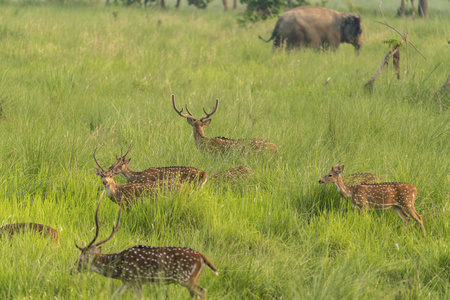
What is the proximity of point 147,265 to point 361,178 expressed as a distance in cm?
274

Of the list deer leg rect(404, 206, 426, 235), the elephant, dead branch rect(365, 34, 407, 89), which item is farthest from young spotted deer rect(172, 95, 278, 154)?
the elephant

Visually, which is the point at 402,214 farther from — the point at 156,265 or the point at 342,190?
the point at 156,265

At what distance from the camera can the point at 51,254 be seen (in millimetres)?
3980

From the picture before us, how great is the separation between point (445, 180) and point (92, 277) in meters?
3.46

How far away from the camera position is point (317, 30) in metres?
16.0

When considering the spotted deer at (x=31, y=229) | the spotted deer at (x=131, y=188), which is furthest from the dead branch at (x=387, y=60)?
the spotted deer at (x=31, y=229)

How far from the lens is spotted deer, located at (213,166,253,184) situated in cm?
570

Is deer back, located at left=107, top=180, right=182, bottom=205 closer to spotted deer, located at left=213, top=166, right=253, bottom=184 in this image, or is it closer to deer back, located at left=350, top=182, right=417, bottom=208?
spotted deer, located at left=213, top=166, right=253, bottom=184

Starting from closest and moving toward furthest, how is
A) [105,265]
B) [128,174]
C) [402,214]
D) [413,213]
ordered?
1. [105,265]
2. [413,213]
3. [402,214]
4. [128,174]

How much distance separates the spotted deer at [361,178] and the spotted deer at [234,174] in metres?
0.97

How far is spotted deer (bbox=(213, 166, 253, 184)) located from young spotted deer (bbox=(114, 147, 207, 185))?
211mm

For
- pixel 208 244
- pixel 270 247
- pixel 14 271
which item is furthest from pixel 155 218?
pixel 14 271

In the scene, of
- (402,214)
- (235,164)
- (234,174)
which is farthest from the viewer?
(235,164)

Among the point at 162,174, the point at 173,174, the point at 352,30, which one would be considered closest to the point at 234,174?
the point at 173,174
